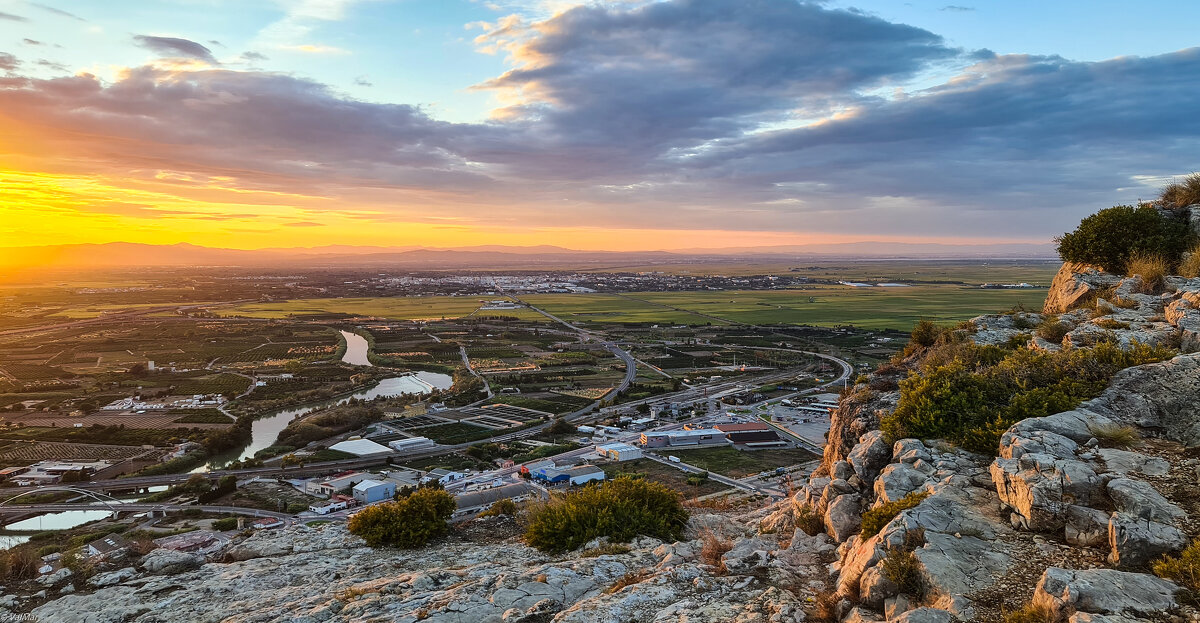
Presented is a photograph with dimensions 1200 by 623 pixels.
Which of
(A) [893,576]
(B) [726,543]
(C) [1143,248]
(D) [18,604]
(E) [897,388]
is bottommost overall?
(D) [18,604]

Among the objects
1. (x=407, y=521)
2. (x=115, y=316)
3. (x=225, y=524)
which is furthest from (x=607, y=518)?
(x=115, y=316)

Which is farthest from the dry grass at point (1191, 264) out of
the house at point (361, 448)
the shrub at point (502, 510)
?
the house at point (361, 448)

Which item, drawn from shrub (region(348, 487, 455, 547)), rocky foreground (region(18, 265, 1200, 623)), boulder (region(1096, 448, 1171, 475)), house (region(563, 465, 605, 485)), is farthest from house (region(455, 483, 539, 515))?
boulder (region(1096, 448, 1171, 475))

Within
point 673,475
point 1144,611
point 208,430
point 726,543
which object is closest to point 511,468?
point 673,475

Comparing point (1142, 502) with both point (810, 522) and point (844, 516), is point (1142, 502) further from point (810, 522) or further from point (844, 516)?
point (810, 522)

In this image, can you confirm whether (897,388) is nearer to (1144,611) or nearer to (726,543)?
(726,543)

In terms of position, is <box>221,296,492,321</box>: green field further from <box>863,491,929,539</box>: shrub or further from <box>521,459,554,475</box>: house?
<box>863,491,929,539</box>: shrub
